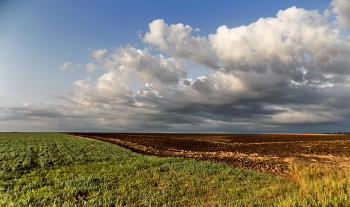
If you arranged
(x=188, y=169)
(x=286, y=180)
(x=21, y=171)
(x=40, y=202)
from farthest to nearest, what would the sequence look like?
(x=188, y=169) → (x=21, y=171) → (x=286, y=180) → (x=40, y=202)

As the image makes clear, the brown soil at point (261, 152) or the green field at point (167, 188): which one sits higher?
the green field at point (167, 188)

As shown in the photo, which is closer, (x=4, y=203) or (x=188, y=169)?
(x=4, y=203)

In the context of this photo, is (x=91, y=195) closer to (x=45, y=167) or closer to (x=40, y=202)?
(x=40, y=202)

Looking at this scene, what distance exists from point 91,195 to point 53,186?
3.11 m

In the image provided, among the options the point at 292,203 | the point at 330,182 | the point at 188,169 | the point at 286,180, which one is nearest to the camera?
the point at 292,203

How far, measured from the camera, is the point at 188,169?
1761 centimetres

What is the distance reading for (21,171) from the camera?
1645cm

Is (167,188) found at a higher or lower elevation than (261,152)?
higher

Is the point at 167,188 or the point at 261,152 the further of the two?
the point at 261,152

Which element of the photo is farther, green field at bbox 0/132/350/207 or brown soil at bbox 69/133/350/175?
brown soil at bbox 69/133/350/175

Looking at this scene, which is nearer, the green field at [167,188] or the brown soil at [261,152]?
the green field at [167,188]

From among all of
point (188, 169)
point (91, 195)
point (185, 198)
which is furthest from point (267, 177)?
point (91, 195)

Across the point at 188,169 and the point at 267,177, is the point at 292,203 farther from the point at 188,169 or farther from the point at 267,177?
the point at 188,169

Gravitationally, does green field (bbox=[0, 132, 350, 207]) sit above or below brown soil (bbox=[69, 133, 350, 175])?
above
